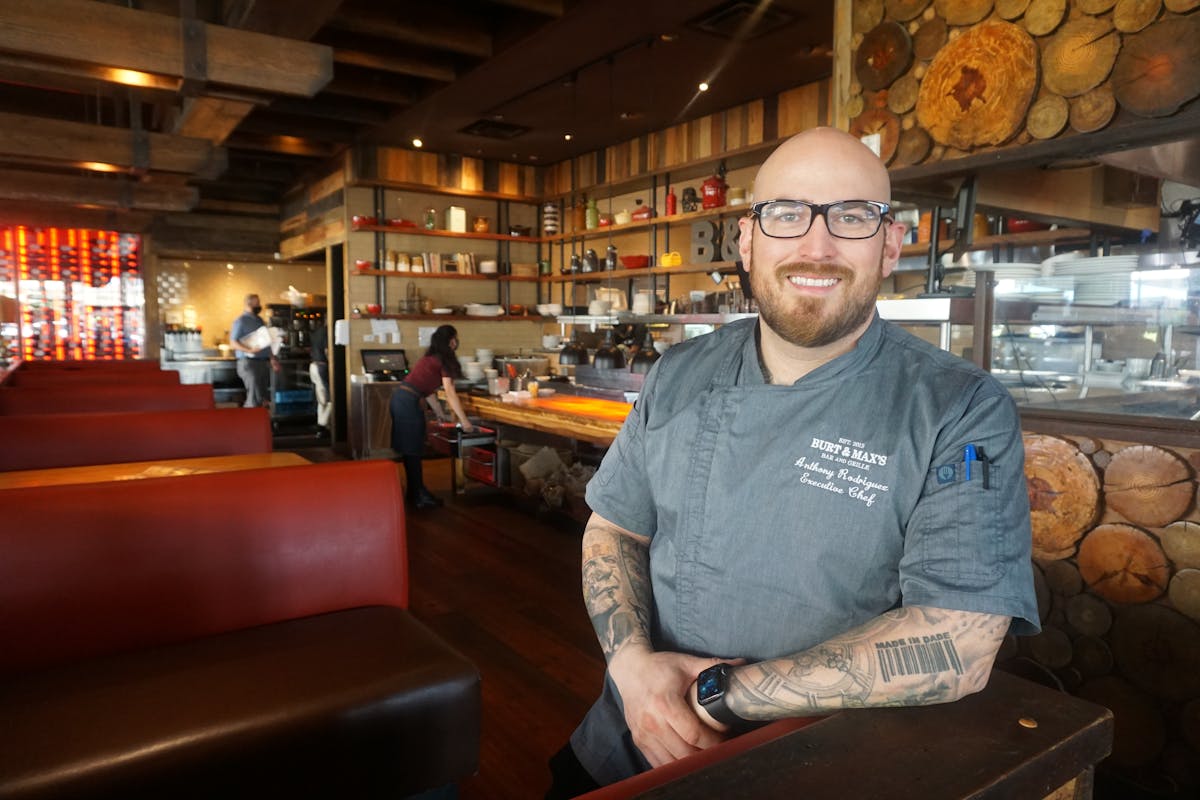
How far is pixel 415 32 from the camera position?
5348 mm

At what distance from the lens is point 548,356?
953 centimetres

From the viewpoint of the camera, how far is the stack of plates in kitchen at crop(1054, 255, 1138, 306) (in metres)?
2.54

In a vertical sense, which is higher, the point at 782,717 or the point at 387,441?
the point at 782,717

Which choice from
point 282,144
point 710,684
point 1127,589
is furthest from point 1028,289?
point 282,144

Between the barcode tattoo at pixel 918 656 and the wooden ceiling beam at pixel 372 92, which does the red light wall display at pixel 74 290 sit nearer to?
the wooden ceiling beam at pixel 372 92

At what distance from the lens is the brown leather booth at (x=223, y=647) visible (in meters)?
1.69

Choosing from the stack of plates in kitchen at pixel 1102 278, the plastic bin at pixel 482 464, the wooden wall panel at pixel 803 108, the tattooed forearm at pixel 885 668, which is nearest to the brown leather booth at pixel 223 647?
the tattooed forearm at pixel 885 668

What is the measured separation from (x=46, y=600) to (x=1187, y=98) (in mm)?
3357

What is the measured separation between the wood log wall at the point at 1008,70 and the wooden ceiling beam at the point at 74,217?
8.85 metres

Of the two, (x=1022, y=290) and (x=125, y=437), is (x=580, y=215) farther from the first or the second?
(x=1022, y=290)

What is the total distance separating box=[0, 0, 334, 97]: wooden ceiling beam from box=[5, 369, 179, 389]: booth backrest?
96.2 inches

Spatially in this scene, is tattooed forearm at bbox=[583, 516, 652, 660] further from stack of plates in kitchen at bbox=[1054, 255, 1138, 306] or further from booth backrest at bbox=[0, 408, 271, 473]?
booth backrest at bbox=[0, 408, 271, 473]

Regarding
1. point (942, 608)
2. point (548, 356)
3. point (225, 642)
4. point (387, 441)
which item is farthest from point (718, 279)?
point (942, 608)

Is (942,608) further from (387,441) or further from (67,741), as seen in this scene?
(387,441)
